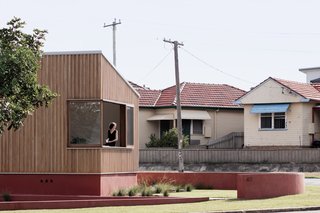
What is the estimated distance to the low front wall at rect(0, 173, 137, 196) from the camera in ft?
91.1

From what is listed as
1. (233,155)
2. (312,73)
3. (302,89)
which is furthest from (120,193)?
(312,73)

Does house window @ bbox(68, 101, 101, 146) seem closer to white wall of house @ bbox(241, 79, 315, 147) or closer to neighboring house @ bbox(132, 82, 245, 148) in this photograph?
white wall of house @ bbox(241, 79, 315, 147)

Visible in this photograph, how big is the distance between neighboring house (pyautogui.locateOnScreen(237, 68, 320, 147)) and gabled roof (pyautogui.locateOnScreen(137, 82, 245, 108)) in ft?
14.9

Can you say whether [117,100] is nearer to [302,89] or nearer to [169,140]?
[169,140]

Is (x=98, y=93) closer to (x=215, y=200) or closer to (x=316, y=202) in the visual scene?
(x=215, y=200)

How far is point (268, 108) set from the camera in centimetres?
5988

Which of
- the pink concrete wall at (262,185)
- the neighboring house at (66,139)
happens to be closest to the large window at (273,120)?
the pink concrete wall at (262,185)

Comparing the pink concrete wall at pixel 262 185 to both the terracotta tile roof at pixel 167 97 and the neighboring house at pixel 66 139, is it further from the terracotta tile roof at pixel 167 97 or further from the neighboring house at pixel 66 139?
the terracotta tile roof at pixel 167 97

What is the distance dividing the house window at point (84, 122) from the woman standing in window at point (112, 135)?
1.07 meters

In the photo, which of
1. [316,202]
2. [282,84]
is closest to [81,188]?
[316,202]

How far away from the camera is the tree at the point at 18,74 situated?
20.5 metres

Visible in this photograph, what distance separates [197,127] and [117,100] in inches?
1400

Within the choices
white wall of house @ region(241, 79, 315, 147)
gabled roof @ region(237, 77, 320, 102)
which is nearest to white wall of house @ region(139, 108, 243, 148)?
white wall of house @ region(241, 79, 315, 147)

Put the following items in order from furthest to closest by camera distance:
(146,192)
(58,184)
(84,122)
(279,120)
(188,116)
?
1. (188,116)
2. (279,120)
3. (146,192)
4. (84,122)
5. (58,184)
